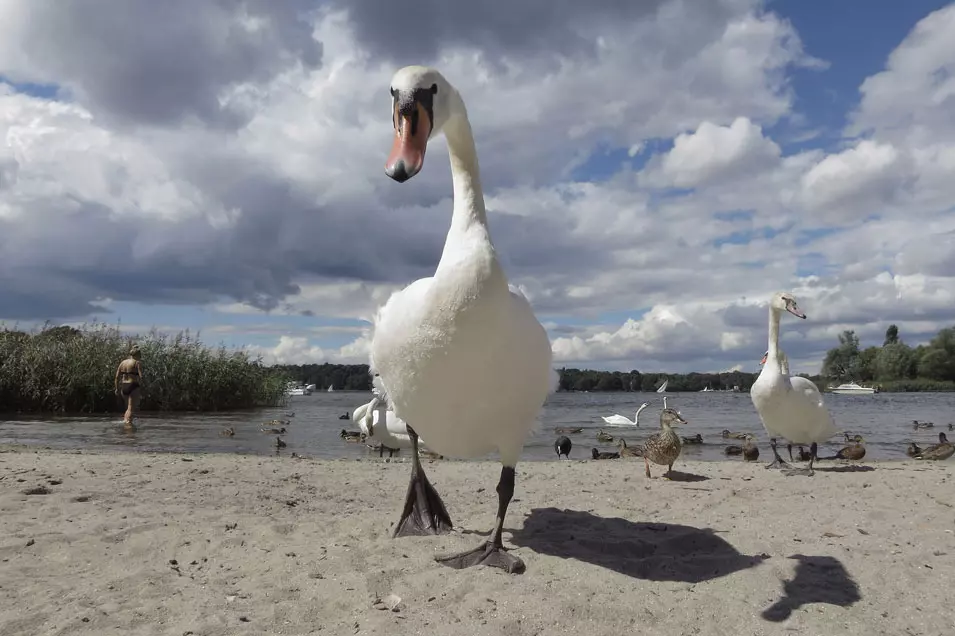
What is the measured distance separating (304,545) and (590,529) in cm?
226

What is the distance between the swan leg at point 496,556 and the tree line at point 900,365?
83048mm

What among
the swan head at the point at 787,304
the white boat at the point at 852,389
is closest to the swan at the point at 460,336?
the swan head at the point at 787,304

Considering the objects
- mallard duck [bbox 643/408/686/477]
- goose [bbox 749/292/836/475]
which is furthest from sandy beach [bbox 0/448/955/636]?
goose [bbox 749/292/836/475]

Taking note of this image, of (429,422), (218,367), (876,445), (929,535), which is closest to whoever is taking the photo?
(429,422)

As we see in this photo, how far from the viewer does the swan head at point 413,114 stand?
3.49m

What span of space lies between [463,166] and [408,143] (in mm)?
733

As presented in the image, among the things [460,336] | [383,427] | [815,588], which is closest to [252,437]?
[383,427]

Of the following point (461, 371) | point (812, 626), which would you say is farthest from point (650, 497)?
point (461, 371)

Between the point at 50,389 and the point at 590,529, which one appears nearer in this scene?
the point at 590,529

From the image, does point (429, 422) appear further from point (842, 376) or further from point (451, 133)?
point (842, 376)

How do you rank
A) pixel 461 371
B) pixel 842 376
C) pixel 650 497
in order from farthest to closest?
pixel 842 376 → pixel 650 497 → pixel 461 371

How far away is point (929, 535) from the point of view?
5.09m

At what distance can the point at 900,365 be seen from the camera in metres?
76.2

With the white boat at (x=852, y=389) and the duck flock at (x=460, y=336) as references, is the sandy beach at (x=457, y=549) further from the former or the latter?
the white boat at (x=852, y=389)
